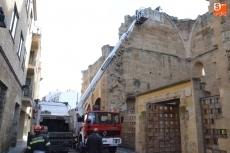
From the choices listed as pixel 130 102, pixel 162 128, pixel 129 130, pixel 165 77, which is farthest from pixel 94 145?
pixel 165 77

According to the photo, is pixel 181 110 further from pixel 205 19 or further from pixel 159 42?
pixel 205 19

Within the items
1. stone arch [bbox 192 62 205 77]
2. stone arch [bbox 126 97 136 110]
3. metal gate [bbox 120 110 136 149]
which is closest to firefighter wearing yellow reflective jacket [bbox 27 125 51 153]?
metal gate [bbox 120 110 136 149]

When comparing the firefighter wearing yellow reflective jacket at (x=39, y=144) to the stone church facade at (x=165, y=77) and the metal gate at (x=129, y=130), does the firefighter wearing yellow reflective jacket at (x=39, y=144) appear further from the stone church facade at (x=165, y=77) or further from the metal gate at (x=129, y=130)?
the metal gate at (x=129, y=130)

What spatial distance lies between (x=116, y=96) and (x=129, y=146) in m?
5.30

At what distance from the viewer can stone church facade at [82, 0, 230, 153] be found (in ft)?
27.5

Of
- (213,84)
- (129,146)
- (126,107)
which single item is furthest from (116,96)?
(213,84)

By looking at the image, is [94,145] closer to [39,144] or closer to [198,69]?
[39,144]

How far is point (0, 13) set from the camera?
15.0 feet

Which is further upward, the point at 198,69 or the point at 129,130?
→ the point at 198,69

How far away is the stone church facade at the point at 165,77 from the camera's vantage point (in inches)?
330

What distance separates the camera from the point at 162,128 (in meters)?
10.8

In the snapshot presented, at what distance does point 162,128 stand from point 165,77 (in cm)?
1008

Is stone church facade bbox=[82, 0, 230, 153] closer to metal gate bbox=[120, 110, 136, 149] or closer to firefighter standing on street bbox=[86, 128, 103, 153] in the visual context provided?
metal gate bbox=[120, 110, 136, 149]

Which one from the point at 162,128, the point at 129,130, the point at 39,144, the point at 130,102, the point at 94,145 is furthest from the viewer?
the point at 130,102
